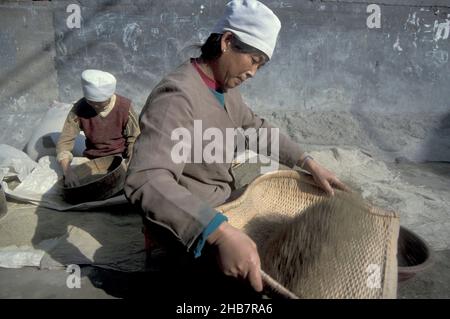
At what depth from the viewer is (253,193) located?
7.45ft

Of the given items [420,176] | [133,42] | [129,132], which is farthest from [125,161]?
[420,176]

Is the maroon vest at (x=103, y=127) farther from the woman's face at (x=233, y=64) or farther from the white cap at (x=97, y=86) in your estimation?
the woman's face at (x=233, y=64)

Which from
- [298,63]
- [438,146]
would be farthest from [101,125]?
[438,146]

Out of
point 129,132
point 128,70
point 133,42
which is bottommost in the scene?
point 129,132

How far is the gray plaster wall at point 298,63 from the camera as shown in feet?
16.2

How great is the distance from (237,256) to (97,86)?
277cm

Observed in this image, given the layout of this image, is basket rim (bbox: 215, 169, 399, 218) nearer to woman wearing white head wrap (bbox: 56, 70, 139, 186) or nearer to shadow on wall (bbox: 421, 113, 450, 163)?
woman wearing white head wrap (bbox: 56, 70, 139, 186)

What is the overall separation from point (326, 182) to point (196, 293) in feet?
3.27

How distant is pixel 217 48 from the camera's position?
1927 millimetres

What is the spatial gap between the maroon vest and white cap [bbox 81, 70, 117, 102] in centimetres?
23

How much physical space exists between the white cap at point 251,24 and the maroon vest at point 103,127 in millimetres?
2367

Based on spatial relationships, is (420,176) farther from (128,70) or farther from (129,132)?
(128,70)

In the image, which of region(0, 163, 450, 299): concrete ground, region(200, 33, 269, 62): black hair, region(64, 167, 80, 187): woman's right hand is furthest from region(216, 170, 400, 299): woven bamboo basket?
region(64, 167, 80, 187): woman's right hand

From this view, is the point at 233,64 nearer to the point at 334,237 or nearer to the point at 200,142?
the point at 200,142
